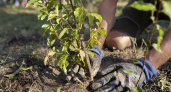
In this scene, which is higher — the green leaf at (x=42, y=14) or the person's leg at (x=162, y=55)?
the green leaf at (x=42, y=14)

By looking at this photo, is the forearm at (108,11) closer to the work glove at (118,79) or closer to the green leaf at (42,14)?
the work glove at (118,79)

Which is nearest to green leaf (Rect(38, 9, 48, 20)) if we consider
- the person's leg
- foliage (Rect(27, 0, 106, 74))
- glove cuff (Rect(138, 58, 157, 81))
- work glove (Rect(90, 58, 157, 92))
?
foliage (Rect(27, 0, 106, 74))

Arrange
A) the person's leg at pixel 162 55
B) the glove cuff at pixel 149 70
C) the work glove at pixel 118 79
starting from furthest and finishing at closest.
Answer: the person's leg at pixel 162 55, the glove cuff at pixel 149 70, the work glove at pixel 118 79

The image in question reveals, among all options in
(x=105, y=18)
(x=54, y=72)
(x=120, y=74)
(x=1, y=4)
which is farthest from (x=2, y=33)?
(x=1, y=4)

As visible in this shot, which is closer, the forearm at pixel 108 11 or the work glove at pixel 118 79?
the work glove at pixel 118 79

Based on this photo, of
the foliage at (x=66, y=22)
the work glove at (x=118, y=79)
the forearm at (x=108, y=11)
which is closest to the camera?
the foliage at (x=66, y=22)

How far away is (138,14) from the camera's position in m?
2.87

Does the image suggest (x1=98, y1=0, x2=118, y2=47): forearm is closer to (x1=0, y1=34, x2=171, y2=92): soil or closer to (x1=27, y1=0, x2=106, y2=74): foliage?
(x1=0, y1=34, x2=171, y2=92): soil

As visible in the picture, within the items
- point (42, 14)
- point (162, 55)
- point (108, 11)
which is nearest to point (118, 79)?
point (162, 55)

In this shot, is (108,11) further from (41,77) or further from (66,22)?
(41,77)

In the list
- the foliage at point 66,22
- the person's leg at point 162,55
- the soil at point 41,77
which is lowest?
the soil at point 41,77

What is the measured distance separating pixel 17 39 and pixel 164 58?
Result: 243cm

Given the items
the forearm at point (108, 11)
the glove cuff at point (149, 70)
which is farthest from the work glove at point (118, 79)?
the forearm at point (108, 11)

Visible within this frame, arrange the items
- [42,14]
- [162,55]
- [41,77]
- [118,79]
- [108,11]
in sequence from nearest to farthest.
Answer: [42,14]
[118,79]
[41,77]
[162,55]
[108,11]
